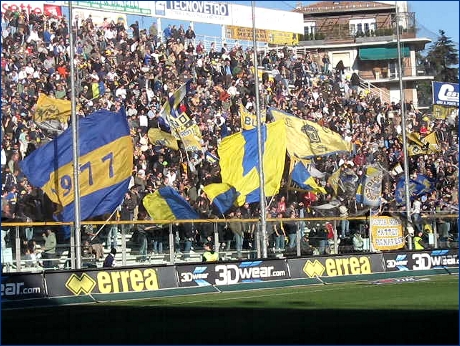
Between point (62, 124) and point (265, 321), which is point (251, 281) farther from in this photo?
point (265, 321)

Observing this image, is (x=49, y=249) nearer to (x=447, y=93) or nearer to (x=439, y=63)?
(x=447, y=93)

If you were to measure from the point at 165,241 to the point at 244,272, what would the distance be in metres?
2.78

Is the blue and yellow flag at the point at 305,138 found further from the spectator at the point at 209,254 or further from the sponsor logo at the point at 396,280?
the sponsor logo at the point at 396,280

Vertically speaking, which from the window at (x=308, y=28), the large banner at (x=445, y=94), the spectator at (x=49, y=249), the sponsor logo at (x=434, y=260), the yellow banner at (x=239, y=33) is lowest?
the sponsor logo at (x=434, y=260)

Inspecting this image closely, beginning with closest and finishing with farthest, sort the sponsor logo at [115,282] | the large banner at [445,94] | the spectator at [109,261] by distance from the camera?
1. the sponsor logo at [115,282]
2. the spectator at [109,261]
3. the large banner at [445,94]

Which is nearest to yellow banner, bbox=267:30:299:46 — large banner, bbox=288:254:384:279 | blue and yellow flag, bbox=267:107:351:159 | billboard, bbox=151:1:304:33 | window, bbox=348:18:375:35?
billboard, bbox=151:1:304:33

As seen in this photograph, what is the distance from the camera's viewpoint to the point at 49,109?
32844 millimetres

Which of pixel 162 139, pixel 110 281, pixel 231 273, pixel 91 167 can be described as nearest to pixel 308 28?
pixel 162 139

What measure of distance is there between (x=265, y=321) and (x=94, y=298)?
8.17 m

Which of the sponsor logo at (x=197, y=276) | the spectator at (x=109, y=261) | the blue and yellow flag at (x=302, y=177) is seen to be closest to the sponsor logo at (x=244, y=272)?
the sponsor logo at (x=197, y=276)

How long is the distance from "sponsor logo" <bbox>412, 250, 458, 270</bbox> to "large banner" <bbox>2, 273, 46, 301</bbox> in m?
15.6

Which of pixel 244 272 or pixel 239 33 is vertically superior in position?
pixel 239 33

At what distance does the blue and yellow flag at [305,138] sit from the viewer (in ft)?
128

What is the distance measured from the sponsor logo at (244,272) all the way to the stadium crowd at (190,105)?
7.88 ft
